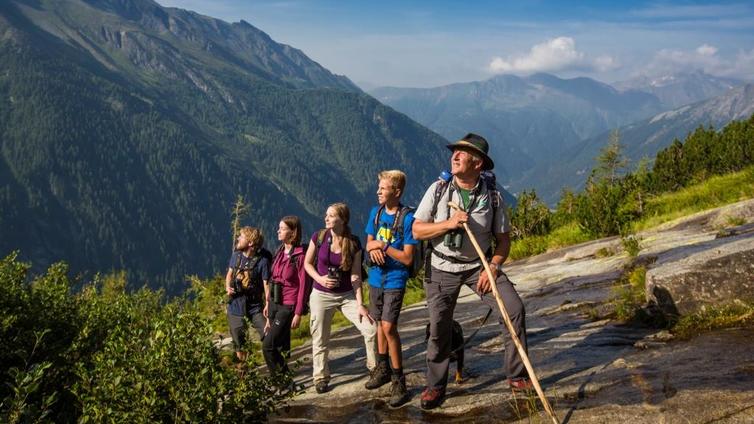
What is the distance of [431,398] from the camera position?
6523 mm

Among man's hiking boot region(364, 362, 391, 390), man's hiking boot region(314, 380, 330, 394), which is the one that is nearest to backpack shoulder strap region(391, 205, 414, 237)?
man's hiking boot region(364, 362, 391, 390)

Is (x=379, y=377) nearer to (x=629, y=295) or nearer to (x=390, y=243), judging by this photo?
(x=390, y=243)

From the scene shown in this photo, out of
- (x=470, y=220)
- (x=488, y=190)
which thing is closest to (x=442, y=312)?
(x=470, y=220)

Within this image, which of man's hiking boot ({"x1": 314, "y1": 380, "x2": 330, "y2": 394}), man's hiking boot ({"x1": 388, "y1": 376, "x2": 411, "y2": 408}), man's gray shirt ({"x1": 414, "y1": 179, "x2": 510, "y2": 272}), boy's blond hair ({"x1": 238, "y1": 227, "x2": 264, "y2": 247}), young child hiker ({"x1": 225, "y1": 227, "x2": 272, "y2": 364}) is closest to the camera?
man's gray shirt ({"x1": 414, "y1": 179, "x2": 510, "y2": 272})

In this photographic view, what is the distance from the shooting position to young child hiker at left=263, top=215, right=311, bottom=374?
8594 millimetres

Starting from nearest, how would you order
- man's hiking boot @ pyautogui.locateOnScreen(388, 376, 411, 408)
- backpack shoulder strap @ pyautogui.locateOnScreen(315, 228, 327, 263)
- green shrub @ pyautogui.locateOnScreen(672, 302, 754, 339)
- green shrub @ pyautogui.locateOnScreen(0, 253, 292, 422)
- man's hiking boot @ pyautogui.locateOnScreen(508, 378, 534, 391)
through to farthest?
green shrub @ pyautogui.locateOnScreen(0, 253, 292, 422), man's hiking boot @ pyautogui.locateOnScreen(508, 378, 534, 391), man's hiking boot @ pyautogui.locateOnScreen(388, 376, 411, 408), green shrub @ pyautogui.locateOnScreen(672, 302, 754, 339), backpack shoulder strap @ pyautogui.locateOnScreen(315, 228, 327, 263)

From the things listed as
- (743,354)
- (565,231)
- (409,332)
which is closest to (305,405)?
(409,332)

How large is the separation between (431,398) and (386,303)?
1.36m

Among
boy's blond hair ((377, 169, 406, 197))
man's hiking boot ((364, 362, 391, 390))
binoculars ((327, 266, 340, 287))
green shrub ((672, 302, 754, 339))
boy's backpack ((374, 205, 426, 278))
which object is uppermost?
boy's blond hair ((377, 169, 406, 197))

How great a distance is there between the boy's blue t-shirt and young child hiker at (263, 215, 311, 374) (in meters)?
1.55

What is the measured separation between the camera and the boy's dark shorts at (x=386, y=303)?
735cm

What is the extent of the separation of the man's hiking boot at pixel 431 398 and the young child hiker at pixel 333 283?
1678 millimetres

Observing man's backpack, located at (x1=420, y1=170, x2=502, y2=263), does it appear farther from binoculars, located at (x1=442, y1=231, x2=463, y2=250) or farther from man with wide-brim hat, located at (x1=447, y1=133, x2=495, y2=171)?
binoculars, located at (x1=442, y1=231, x2=463, y2=250)

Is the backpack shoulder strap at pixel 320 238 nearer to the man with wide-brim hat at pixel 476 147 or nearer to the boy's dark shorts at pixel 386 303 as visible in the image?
the boy's dark shorts at pixel 386 303
